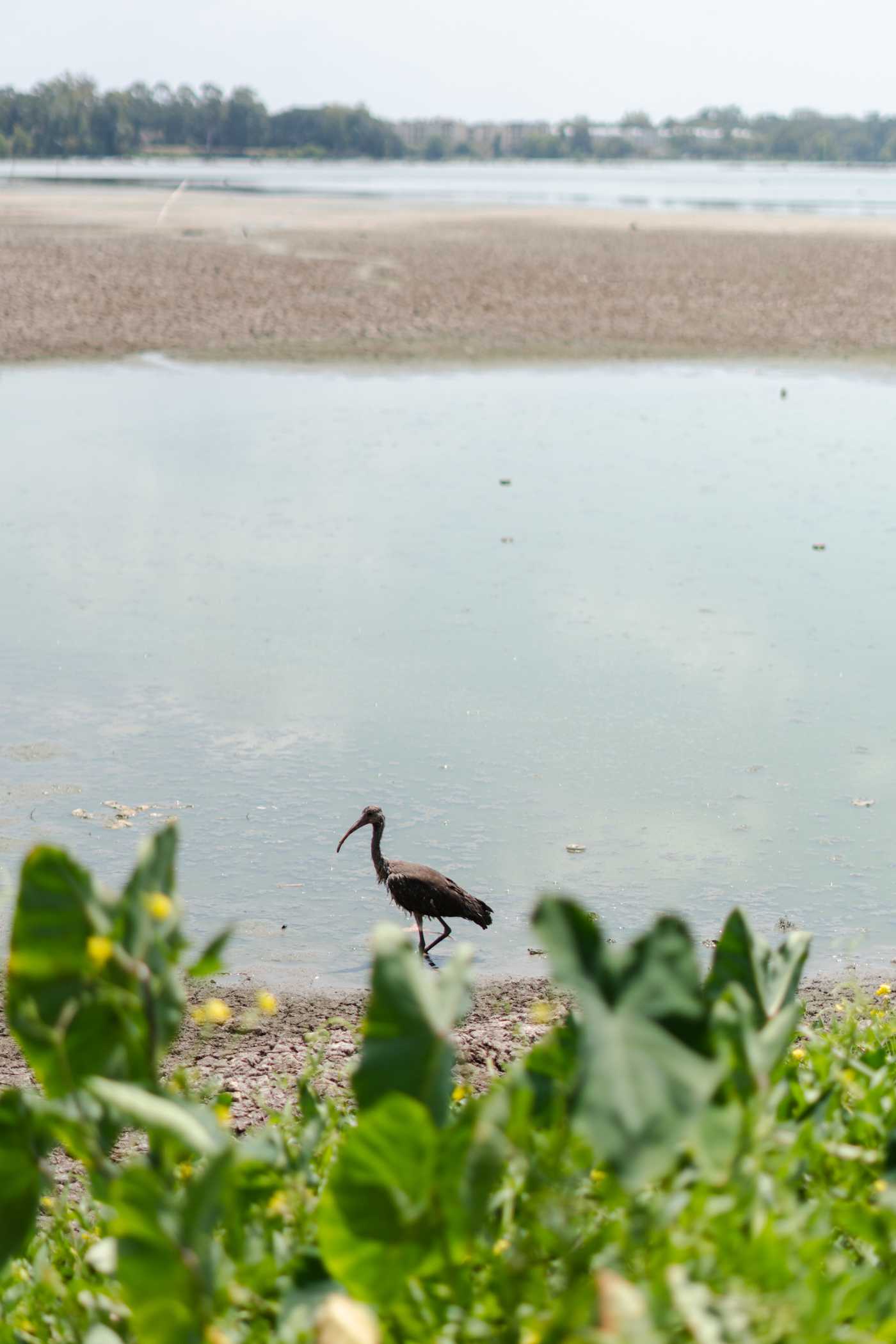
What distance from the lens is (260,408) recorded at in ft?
61.2

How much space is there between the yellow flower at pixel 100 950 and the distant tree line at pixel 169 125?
110 meters

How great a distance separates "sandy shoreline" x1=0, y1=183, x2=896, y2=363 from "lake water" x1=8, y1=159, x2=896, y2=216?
81.6 feet

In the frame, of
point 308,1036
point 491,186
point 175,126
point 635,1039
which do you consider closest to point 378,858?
point 308,1036

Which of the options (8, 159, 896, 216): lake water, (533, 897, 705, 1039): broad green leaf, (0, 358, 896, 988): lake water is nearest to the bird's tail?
(0, 358, 896, 988): lake water

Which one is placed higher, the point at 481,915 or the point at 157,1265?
the point at 157,1265

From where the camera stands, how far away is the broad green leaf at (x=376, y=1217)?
7.83 ft

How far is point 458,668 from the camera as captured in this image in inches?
382

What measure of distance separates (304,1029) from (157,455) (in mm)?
10931

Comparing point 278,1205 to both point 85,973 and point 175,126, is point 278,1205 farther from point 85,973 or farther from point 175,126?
point 175,126

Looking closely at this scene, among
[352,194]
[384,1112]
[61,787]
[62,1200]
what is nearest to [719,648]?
[61,787]

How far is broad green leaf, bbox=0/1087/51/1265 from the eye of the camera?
101 inches

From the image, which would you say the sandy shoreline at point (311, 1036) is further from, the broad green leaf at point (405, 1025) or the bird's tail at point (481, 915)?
the broad green leaf at point (405, 1025)

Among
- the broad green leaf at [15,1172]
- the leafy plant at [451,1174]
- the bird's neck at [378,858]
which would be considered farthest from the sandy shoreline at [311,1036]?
the broad green leaf at [15,1172]

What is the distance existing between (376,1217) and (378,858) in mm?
4455
